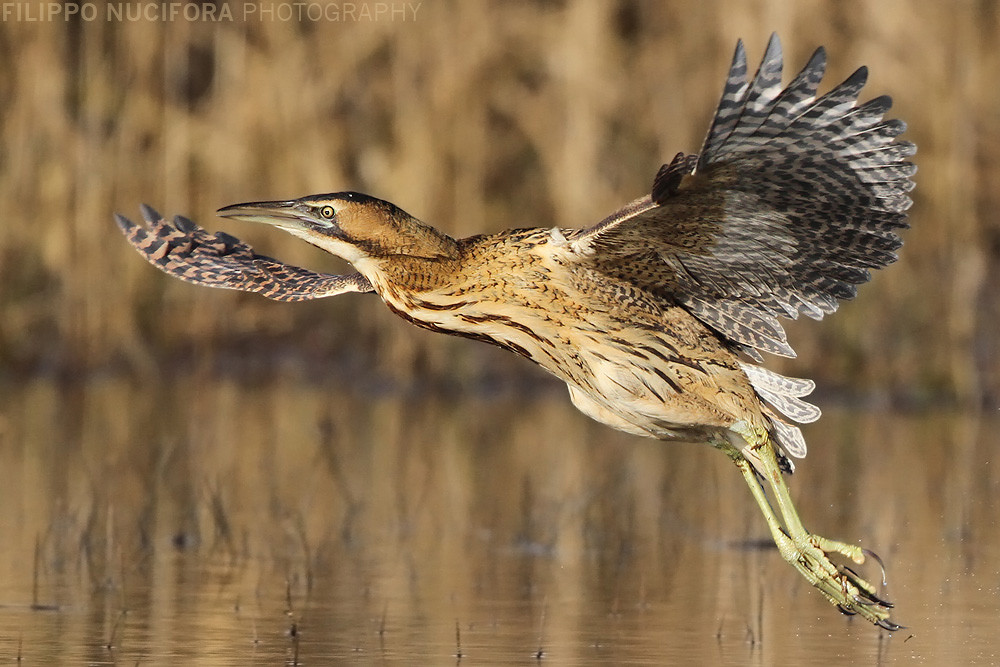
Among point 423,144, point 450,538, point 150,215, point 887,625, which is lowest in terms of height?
point 887,625

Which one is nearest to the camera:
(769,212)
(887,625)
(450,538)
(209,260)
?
(769,212)

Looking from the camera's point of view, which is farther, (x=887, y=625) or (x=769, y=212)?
(x=887, y=625)

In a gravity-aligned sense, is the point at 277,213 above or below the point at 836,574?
above

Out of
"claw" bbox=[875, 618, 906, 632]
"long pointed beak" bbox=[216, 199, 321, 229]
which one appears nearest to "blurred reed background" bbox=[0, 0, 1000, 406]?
"claw" bbox=[875, 618, 906, 632]

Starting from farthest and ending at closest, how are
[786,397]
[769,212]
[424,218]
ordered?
[424,218], [786,397], [769,212]

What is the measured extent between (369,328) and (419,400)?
41.3 inches

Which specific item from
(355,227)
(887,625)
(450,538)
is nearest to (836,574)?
(887,625)

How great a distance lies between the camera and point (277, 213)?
6.15 metres

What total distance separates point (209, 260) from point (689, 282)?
1.88 metres

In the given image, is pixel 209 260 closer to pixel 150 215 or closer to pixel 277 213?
pixel 150 215

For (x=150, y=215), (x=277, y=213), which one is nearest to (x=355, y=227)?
(x=277, y=213)

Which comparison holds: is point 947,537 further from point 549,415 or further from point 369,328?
point 369,328

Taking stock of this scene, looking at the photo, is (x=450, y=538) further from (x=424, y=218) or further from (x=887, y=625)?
(x=424, y=218)

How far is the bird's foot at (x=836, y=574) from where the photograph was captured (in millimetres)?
6090
